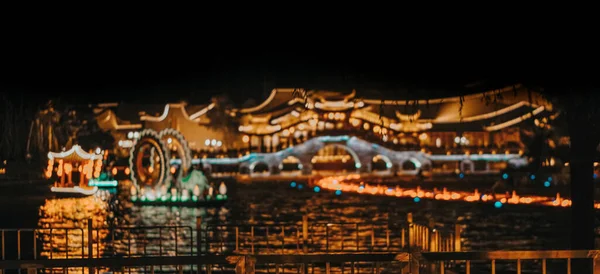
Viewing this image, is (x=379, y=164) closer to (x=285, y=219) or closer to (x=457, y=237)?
(x=285, y=219)

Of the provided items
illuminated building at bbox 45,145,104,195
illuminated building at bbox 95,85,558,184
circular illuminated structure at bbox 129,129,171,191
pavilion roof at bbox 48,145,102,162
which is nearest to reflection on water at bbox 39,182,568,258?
circular illuminated structure at bbox 129,129,171,191

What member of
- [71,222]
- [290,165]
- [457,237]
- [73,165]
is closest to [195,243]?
[71,222]

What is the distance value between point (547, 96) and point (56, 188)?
4472cm

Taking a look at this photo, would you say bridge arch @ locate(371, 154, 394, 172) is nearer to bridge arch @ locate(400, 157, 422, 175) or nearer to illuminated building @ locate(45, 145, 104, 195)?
bridge arch @ locate(400, 157, 422, 175)

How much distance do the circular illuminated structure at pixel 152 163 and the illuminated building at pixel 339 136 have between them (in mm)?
44781

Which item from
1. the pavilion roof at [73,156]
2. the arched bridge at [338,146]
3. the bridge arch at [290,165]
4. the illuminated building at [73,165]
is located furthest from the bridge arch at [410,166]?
the pavilion roof at [73,156]

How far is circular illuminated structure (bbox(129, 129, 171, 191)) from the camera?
45.9 m

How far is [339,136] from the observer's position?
322 feet

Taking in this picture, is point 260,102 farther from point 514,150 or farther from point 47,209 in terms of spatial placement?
point 47,209

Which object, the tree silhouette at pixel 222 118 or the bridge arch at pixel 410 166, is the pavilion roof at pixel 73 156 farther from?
the tree silhouette at pixel 222 118

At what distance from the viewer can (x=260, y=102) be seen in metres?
107

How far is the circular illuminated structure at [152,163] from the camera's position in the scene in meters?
45.9

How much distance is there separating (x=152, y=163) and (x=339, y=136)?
173 feet

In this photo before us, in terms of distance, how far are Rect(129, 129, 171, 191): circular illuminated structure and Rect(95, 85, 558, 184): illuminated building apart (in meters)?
44.8
